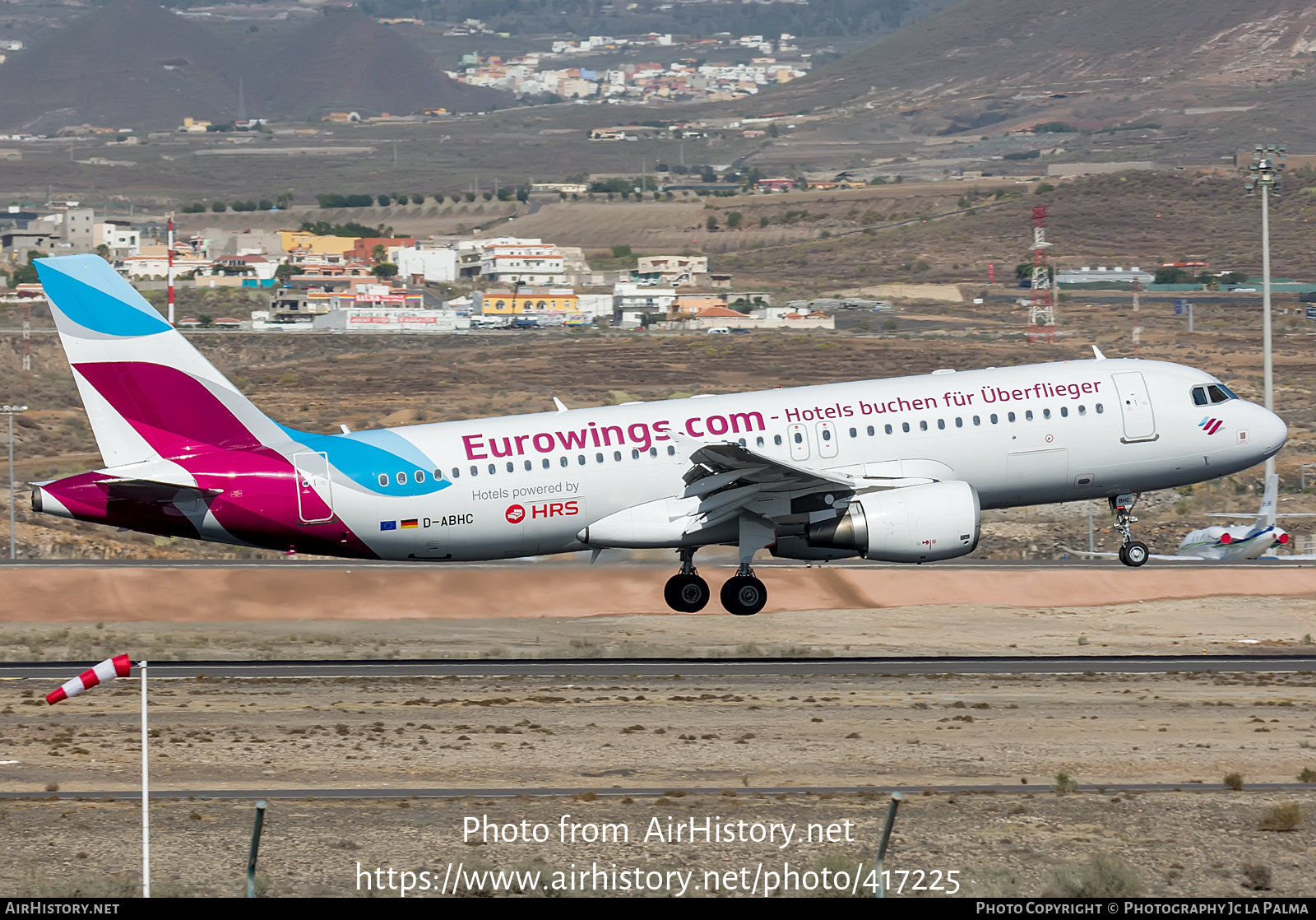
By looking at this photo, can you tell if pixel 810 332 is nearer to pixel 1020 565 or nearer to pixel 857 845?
pixel 1020 565

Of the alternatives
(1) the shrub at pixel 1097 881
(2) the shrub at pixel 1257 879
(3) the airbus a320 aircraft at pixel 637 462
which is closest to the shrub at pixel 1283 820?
(2) the shrub at pixel 1257 879

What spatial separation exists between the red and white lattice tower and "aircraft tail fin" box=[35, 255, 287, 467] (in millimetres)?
110783

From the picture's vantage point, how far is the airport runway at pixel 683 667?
47.1 metres

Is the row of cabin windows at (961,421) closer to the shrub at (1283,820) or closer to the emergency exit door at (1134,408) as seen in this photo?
the emergency exit door at (1134,408)

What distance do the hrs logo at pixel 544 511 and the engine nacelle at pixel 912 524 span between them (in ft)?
21.7

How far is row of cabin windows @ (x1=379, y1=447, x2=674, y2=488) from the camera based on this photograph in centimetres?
4438

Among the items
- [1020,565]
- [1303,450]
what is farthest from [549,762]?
[1303,450]

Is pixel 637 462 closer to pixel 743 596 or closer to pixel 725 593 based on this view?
pixel 725 593

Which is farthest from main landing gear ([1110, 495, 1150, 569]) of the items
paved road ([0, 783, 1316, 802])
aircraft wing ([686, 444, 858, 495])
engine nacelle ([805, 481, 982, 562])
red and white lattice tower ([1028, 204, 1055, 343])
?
red and white lattice tower ([1028, 204, 1055, 343])

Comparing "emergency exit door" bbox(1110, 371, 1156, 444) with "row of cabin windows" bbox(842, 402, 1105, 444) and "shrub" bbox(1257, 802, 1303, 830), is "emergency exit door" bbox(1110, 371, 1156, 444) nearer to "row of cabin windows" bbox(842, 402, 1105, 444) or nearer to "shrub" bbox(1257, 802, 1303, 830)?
"row of cabin windows" bbox(842, 402, 1105, 444)

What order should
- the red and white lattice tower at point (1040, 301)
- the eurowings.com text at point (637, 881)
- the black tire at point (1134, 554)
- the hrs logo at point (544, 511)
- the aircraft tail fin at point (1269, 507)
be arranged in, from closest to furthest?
the eurowings.com text at point (637, 881) → the hrs logo at point (544, 511) → the black tire at point (1134, 554) → the aircraft tail fin at point (1269, 507) → the red and white lattice tower at point (1040, 301)

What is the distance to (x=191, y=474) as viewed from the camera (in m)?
43.3

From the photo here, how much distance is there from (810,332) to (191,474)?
5418 inches

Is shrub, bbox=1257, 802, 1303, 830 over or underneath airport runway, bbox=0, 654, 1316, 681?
over
